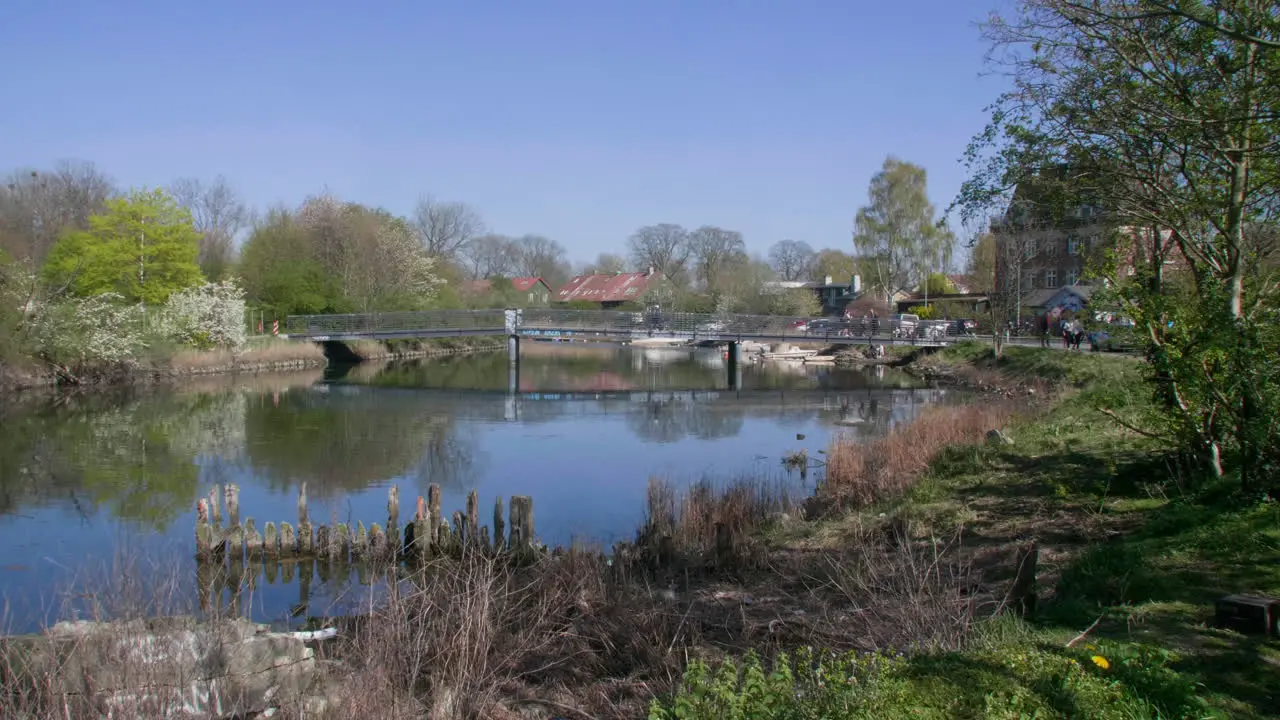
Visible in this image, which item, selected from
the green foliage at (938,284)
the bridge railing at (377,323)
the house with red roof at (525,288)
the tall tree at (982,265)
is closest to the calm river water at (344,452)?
the bridge railing at (377,323)

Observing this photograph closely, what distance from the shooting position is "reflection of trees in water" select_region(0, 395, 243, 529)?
15.3 metres

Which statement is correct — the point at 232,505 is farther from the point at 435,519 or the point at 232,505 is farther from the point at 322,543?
the point at 435,519

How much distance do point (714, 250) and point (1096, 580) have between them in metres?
79.5

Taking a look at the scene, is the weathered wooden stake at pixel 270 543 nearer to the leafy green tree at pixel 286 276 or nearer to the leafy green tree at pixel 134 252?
the leafy green tree at pixel 134 252

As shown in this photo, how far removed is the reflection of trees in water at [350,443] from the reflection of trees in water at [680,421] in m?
5.14

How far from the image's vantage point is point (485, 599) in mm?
6461

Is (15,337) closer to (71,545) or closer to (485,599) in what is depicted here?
(71,545)

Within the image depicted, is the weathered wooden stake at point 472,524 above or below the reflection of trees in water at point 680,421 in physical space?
above

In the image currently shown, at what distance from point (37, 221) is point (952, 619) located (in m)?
62.0

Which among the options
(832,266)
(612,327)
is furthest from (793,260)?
(612,327)

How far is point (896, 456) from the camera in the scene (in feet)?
47.8

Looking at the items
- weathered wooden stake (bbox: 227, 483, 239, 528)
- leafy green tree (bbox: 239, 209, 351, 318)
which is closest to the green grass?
weathered wooden stake (bbox: 227, 483, 239, 528)

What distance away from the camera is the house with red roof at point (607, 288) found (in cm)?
8869

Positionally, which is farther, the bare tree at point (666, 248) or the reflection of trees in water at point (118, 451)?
the bare tree at point (666, 248)
